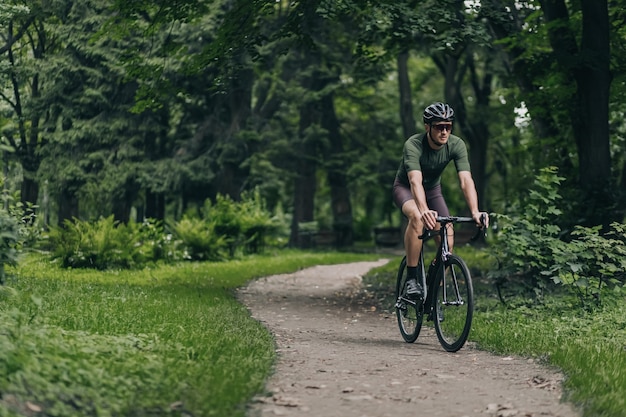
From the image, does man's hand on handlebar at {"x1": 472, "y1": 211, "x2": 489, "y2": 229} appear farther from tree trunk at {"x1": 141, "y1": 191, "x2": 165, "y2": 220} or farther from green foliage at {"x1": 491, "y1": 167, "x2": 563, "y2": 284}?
tree trunk at {"x1": 141, "y1": 191, "x2": 165, "y2": 220}

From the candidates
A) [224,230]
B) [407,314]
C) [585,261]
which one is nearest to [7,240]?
[407,314]

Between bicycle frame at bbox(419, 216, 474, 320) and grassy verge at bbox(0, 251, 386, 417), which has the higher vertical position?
bicycle frame at bbox(419, 216, 474, 320)

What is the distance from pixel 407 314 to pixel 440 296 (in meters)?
0.95

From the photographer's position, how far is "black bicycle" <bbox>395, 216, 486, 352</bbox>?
7.66 m

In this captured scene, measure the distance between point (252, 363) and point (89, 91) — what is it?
855 inches

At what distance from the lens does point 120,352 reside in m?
6.07

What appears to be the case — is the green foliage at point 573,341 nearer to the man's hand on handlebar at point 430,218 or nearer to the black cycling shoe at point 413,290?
the black cycling shoe at point 413,290

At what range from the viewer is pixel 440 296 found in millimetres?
8211

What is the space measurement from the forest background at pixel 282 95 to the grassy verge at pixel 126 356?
358 cm

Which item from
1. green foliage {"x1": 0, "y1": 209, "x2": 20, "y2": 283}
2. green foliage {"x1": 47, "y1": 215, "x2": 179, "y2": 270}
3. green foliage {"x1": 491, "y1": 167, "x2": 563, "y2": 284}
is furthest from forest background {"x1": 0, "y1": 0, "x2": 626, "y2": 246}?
green foliage {"x1": 0, "y1": 209, "x2": 20, "y2": 283}

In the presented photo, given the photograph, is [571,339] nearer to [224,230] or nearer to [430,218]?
[430,218]

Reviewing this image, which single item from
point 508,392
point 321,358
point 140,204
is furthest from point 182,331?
point 140,204

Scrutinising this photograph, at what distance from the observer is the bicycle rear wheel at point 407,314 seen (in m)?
8.55

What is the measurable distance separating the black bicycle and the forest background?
15.7ft
